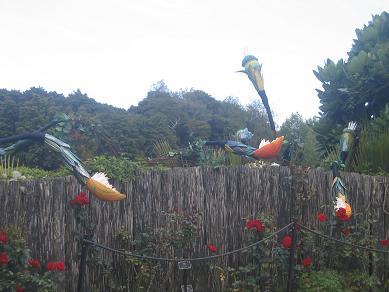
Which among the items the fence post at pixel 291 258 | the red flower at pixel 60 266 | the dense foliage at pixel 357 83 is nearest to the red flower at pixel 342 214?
the fence post at pixel 291 258

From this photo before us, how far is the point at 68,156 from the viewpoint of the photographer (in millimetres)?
4730

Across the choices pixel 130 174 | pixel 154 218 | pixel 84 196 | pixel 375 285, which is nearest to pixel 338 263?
pixel 375 285

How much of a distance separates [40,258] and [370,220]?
4407mm

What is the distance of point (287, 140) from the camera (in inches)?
280

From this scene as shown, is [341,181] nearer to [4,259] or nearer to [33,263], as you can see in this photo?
[33,263]

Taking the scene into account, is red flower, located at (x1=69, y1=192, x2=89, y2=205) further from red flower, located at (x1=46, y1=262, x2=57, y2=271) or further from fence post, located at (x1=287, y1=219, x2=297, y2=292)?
fence post, located at (x1=287, y1=219, x2=297, y2=292)

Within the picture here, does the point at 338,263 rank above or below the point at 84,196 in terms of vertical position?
below

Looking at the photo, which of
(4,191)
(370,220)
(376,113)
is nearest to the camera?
(4,191)

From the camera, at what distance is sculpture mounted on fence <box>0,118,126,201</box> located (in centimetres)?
Result: 471

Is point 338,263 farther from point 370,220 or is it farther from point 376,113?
point 376,113

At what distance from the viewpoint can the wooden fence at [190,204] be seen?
199 inches

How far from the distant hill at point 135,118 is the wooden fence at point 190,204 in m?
5.41

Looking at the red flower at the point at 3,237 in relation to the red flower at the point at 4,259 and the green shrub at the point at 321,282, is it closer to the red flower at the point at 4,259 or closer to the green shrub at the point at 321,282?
the red flower at the point at 4,259

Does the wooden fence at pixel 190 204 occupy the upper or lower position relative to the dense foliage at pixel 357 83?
lower
